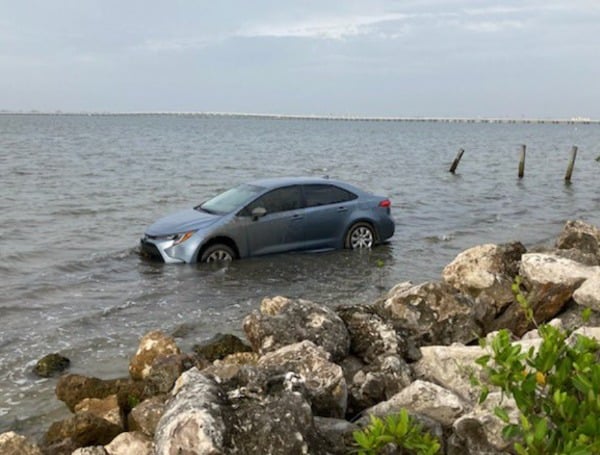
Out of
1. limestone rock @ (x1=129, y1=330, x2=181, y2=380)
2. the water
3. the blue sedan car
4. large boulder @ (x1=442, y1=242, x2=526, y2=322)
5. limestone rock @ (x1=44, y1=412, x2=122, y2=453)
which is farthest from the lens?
the blue sedan car

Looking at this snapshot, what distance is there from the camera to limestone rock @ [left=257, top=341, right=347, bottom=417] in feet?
16.5

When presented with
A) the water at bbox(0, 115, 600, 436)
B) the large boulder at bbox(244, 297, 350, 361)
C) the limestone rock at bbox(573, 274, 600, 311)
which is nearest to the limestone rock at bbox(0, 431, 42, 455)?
the water at bbox(0, 115, 600, 436)

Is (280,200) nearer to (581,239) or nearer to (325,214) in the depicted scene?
(325,214)

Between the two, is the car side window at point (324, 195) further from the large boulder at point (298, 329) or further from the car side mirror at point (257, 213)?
the large boulder at point (298, 329)

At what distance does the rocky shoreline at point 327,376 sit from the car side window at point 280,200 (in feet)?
16.1

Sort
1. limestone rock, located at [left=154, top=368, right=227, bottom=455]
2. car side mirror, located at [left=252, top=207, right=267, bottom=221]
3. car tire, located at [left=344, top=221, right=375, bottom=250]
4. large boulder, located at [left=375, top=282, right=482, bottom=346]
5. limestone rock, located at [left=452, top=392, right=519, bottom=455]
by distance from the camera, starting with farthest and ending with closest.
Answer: car tire, located at [left=344, top=221, right=375, bottom=250], car side mirror, located at [left=252, top=207, right=267, bottom=221], large boulder, located at [left=375, top=282, right=482, bottom=346], limestone rock, located at [left=452, top=392, right=519, bottom=455], limestone rock, located at [left=154, top=368, right=227, bottom=455]

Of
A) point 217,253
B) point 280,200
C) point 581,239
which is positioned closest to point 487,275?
point 581,239

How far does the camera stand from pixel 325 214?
14203 millimetres

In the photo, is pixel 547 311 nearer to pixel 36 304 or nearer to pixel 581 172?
pixel 36 304

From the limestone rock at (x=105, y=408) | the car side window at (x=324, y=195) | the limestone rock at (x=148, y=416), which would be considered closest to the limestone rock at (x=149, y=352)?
the limestone rock at (x=105, y=408)

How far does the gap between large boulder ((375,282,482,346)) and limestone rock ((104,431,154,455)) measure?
3141mm

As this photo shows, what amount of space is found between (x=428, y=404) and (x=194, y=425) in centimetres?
192

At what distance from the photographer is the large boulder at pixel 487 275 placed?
27.7ft

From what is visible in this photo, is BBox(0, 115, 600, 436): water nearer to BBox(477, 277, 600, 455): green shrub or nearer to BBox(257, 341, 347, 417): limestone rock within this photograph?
BBox(257, 341, 347, 417): limestone rock
